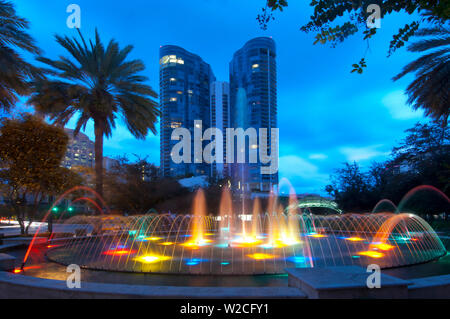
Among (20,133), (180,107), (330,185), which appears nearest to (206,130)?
(180,107)

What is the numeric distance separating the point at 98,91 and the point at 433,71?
18408mm

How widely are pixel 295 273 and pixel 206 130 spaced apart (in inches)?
4386

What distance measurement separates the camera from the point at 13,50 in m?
11.1

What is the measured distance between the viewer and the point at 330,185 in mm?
34500

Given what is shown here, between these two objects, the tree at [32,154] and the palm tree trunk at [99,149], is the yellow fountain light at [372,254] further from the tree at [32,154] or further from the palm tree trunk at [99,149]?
the palm tree trunk at [99,149]

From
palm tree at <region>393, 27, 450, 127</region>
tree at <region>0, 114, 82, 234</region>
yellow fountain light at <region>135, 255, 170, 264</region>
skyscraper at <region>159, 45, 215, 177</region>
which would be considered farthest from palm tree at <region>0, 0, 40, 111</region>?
skyscraper at <region>159, 45, 215, 177</region>

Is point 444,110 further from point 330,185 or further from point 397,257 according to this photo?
point 330,185

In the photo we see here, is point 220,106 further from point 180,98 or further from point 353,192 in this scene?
point 353,192

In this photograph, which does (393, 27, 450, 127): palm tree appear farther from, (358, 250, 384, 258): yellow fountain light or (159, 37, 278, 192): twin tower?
(159, 37, 278, 192): twin tower

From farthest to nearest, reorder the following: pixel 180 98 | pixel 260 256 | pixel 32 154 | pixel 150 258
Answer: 1. pixel 180 98
2. pixel 32 154
3. pixel 260 256
4. pixel 150 258

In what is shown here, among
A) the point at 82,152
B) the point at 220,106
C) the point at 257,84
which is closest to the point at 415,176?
the point at 257,84

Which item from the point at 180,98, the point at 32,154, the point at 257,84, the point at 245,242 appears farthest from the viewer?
the point at 180,98

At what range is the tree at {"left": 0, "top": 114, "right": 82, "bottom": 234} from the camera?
14.3 metres

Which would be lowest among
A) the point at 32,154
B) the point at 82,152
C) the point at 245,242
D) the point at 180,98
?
the point at 245,242
